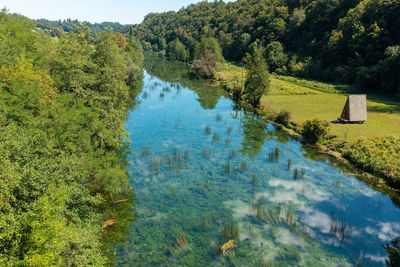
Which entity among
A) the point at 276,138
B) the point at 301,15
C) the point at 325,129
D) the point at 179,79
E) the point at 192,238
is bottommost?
the point at 192,238

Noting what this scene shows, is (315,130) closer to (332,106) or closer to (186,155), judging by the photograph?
(186,155)

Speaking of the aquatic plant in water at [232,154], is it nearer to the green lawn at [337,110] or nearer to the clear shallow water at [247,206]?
the clear shallow water at [247,206]

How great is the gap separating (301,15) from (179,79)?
7757 centimetres

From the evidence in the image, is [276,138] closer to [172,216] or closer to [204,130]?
[204,130]

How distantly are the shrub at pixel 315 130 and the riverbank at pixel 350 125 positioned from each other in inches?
48.7

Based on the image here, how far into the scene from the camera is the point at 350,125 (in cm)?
3756

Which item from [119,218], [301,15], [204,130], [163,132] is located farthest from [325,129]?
[301,15]

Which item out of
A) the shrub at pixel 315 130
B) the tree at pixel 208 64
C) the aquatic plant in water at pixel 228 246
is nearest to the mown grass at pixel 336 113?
the shrub at pixel 315 130

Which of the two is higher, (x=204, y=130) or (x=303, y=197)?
(x=204, y=130)

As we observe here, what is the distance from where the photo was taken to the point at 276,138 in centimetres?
3803

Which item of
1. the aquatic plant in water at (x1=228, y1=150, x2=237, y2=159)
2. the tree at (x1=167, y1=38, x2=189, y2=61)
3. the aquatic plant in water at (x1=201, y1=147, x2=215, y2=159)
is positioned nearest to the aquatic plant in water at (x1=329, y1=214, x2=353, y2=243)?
the aquatic plant in water at (x1=228, y1=150, x2=237, y2=159)

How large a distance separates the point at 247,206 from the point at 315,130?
19401 mm

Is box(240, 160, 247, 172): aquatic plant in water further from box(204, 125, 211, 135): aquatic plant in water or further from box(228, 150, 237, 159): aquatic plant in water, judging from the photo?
box(204, 125, 211, 135): aquatic plant in water

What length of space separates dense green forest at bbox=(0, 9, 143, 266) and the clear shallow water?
3304mm
